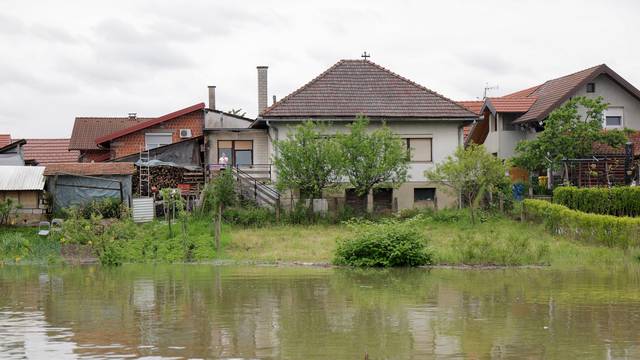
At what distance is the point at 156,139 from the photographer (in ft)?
161

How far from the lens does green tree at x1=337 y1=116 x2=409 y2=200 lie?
131 feet

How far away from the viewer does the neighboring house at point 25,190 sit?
3934 cm

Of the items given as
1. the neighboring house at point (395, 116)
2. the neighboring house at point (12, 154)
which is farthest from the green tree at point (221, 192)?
the neighboring house at point (12, 154)

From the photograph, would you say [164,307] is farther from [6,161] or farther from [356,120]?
[6,161]

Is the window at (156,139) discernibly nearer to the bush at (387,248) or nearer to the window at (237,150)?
the window at (237,150)

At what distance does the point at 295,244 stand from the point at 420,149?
1308 centimetres

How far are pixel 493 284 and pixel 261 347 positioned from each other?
32.9 feet

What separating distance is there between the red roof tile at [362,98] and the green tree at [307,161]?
12.1 ft

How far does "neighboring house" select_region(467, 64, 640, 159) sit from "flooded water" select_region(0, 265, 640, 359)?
22.3 meters

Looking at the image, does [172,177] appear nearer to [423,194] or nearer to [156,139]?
[156,139]

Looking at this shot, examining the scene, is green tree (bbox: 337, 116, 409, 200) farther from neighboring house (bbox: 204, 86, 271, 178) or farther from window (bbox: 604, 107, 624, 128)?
window (bbox: 604, 107, 624, 128)

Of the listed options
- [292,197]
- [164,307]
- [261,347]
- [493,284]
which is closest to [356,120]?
[292,197]

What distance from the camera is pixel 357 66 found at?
4719 cm

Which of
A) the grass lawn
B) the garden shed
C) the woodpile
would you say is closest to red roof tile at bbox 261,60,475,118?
the woodpile
